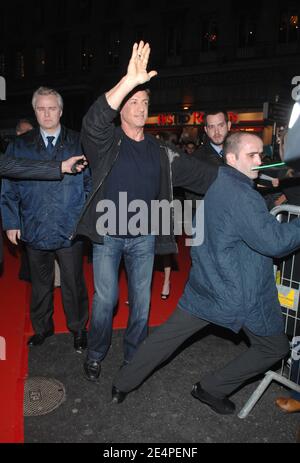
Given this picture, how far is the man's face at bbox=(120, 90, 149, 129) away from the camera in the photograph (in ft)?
10.5

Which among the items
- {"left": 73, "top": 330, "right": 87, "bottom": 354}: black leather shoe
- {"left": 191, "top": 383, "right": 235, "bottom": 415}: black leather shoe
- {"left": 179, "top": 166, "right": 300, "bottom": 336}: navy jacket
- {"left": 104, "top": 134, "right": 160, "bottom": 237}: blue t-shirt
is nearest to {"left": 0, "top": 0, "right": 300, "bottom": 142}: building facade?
{"left": 104, "top": 134, "right": 160, "bottom": 237}: blue t-shirt

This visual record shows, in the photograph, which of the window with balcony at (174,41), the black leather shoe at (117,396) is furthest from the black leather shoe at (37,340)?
the window with balcony at (174,41)

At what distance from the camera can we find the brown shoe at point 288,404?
3.15 metres

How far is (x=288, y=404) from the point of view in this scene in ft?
10.4

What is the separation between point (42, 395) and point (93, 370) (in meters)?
0.45

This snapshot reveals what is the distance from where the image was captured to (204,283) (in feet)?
9.53

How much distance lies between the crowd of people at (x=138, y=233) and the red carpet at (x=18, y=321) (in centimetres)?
34

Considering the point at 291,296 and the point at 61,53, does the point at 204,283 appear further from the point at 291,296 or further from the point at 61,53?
the point at 61,53

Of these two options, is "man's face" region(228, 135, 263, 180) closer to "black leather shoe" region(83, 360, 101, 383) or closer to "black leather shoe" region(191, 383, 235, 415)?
"black leather shoe" region(191, 383, 235, 415)

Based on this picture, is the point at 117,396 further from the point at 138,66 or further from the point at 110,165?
the point at 138,66

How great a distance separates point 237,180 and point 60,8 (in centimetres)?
3011

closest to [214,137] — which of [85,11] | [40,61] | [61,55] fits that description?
[85,11]

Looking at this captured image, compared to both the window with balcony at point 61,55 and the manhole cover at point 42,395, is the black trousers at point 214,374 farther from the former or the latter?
the window with balcony at point 61,55

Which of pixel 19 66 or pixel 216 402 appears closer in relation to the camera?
pixel 216 402
